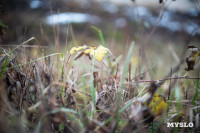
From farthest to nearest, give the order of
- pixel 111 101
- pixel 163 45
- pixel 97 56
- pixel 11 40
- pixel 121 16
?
pixel 121 16 < pixel 163 45 < pixel 11 40 < pixel 111 101 < pixel 97 56

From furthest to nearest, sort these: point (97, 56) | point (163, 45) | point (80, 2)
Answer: point (80, 2), point (163, 45), point (97, 56)

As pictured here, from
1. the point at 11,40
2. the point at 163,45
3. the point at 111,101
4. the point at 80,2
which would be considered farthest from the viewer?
the point at 80,2

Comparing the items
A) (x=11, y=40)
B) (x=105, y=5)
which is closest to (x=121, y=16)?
(x=105, y=5)

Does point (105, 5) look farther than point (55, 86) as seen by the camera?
Yes

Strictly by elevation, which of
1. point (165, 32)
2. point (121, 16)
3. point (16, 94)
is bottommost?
point (16, 94)

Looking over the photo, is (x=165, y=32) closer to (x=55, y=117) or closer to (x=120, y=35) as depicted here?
(x=120, y=35)

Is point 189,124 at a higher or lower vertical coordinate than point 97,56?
lower

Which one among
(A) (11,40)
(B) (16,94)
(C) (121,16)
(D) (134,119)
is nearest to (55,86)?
(B) (16,94)

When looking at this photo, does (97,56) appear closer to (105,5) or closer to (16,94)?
(16,94)

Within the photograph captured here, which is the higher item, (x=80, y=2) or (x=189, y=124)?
(x=80, y=2)
